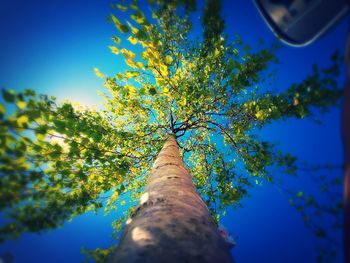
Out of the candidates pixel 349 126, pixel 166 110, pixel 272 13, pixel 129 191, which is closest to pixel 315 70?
pixel 272 13

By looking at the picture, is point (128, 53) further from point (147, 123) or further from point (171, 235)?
point (147, 123)

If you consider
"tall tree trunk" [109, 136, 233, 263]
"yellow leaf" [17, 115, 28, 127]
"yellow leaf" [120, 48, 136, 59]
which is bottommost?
"tall tree trunk" [109, 136, 233, 263]

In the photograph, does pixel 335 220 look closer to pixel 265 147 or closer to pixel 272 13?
pixel 272 13

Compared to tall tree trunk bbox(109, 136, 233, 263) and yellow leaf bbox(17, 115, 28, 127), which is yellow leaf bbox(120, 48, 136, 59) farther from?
tall tree trunk bbox(109, 136, 233, 263)

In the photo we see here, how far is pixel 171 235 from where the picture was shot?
1.42 meters

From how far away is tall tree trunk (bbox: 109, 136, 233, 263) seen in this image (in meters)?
1.26

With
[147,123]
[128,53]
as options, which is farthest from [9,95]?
[147,123]

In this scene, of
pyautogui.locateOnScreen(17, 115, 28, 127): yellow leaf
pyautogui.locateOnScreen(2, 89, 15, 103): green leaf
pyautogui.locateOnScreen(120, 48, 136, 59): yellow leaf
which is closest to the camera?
pyautogui.locateOnScreen(2, 89, 15, 103): green leaf

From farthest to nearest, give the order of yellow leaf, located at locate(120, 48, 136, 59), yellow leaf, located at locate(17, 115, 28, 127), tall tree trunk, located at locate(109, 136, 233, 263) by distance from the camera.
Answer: yellow leaf, located at locate(120, 48, 136, 59)
yellow leaf, located at locate(17, 115, 28, 127)
tall tree trunk, located at locate(109, 136, 233, 263)

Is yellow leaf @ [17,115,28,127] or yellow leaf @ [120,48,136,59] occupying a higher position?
yellow leaf @ [120,48,136,59]

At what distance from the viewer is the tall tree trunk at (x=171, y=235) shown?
1261 mm

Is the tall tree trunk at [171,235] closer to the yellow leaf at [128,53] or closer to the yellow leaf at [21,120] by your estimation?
the yellow leaf at [21,120]

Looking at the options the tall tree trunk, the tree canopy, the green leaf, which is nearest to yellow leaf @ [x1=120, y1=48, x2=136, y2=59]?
the tree canopy

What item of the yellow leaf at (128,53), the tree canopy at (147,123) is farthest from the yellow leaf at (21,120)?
the yellow leaf at (128,53)
